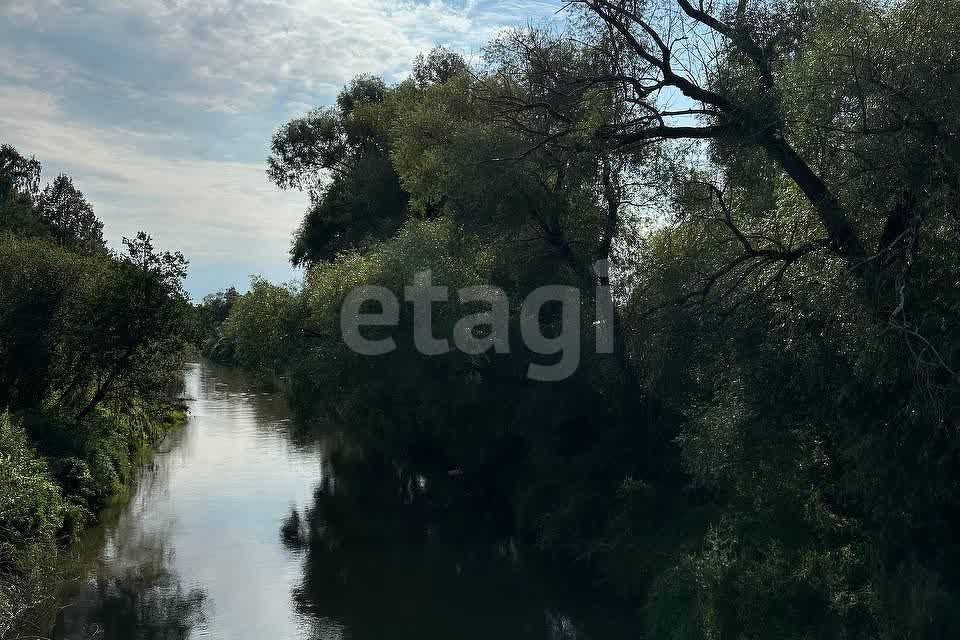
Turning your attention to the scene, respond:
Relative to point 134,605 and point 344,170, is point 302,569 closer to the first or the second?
point 134,605

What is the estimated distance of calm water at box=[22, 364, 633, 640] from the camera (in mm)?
14469

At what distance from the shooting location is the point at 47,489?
16.9 meters

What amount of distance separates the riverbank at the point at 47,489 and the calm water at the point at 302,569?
47cm

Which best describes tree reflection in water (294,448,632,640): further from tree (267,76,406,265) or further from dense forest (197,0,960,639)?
tree (267,76,406,265)

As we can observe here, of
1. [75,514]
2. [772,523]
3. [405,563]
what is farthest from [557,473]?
[75,514]

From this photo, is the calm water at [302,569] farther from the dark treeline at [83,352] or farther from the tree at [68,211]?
the tree at [68,211]

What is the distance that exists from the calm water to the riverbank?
0.47 m

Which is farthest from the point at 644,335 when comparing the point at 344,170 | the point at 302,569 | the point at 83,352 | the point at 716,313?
the point at 344,170

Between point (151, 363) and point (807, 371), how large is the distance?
1760cm

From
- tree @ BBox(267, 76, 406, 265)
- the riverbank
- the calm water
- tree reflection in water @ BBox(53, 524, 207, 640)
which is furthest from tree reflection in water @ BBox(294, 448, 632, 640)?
tree @ BBox(267, 76, 406, 265)

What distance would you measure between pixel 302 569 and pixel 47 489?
4.82 m

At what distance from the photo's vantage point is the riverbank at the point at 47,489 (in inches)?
561

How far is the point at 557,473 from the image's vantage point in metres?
19.0

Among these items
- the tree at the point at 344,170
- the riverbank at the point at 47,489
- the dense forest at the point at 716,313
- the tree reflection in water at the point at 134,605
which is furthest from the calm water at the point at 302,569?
the tree at the point at 344,170
